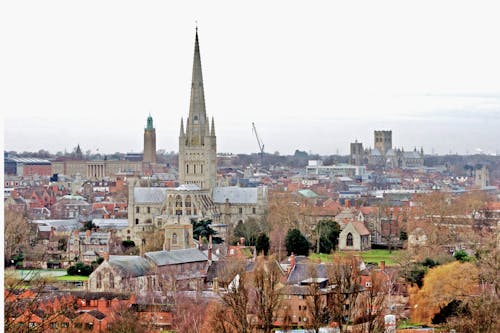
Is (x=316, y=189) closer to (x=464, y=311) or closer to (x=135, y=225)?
(x=135, y=225)

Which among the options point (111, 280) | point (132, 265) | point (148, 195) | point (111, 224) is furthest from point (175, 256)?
point (148, 195)

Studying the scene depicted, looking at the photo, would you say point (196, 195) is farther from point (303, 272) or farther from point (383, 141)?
point (383, 141)

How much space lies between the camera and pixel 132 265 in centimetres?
2002

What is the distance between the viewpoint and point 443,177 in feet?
257

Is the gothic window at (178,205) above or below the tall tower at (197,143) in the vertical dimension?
below

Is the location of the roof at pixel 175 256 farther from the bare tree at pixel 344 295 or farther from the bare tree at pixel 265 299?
the bare tree at pixel 265 299

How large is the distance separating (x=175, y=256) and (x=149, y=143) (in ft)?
192

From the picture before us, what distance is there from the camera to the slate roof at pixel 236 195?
35156 mm

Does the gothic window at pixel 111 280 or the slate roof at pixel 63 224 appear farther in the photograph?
the slate roof at pixel 63 224

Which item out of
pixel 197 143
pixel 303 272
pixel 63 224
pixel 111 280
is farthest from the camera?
pixel 197 143

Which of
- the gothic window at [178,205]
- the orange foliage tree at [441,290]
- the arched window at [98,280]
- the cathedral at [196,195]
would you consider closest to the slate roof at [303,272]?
the orange foliage tree at [441,290]

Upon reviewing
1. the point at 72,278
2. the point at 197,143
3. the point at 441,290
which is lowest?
the point at 72,278

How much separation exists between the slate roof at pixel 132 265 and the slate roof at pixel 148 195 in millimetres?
14132

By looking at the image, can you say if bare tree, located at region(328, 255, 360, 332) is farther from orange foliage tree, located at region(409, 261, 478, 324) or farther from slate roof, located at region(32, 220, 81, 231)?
slate roof, located at region(32, 220, 81, 231)
